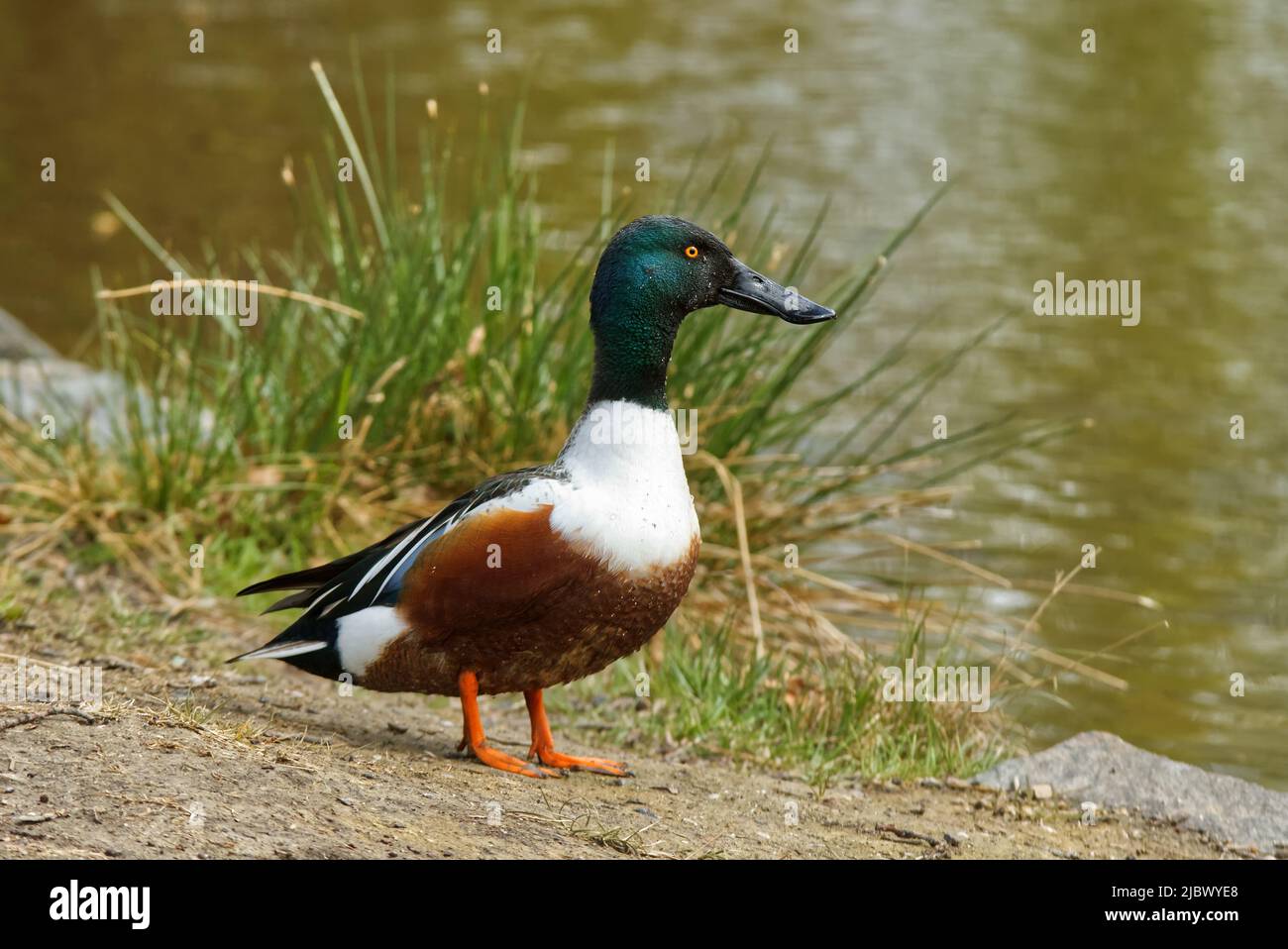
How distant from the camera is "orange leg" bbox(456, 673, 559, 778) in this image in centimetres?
416

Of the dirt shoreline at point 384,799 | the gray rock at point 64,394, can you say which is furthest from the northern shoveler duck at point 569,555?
the gray rock at point 64,394

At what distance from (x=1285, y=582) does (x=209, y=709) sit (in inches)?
191

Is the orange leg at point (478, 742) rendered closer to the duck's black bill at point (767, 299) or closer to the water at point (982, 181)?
the duck's black bill at point (767, 299)

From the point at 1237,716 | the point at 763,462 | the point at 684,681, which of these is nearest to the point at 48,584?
the point at 684,681

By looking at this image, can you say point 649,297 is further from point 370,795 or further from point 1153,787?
point 1153,787

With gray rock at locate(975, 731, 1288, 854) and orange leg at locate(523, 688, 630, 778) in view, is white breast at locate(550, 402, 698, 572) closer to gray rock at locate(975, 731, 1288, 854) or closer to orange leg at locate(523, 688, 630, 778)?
orange leg at locate(523, 688, 630, 778)

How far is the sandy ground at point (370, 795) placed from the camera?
3336mm

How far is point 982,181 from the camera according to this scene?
40.6 feet

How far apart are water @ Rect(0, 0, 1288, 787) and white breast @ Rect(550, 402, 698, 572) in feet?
8.43

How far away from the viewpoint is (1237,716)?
6.32 meters

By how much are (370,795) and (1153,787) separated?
2.34 meters

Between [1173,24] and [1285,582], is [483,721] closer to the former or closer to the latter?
[1285,582]

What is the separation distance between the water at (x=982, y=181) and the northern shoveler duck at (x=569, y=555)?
254 centimetres

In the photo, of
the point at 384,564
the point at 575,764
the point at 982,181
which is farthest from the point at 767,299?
the point at 982,181
